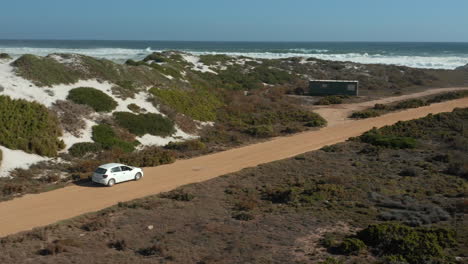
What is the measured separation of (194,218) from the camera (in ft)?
65.0

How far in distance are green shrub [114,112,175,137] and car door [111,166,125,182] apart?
10.4 metres

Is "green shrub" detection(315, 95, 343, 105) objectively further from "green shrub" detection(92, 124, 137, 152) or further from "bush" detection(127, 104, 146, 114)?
"green shrub" detection(92, 124, 137, 152)

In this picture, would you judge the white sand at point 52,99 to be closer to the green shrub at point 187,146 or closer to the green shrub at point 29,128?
the green shrub at point 29,128

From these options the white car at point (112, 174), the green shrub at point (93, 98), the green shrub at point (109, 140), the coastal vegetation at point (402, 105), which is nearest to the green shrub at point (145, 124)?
the green shrub at point (93, 98)

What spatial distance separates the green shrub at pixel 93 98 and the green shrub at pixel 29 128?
407 cm

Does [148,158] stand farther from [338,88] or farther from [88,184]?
[338,88]

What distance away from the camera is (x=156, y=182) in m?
25.8

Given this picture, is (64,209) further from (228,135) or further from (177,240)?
(228,135)

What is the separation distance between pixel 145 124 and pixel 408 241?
2497 cm

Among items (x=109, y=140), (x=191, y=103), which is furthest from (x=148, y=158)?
(x=191, y=103)

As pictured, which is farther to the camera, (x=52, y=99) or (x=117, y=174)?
(x=52, y=99)

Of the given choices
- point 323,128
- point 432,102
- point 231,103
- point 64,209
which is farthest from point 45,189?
point 432,102

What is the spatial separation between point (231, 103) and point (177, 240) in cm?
3530

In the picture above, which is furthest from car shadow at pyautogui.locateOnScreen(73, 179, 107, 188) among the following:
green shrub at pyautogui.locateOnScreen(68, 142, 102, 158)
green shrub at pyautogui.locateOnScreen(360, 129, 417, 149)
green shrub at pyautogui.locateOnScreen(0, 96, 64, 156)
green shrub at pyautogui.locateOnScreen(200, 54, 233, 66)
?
green shrub at pyautogui.locateOnScreen(200, 54, 233, 66)
